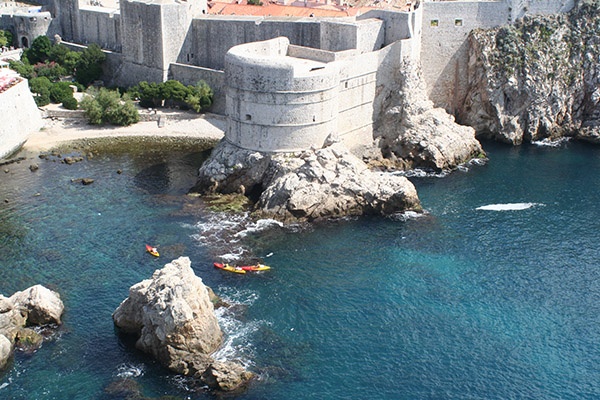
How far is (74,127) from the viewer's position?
67438 millimetres

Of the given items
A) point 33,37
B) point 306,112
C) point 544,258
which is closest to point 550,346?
point 544,258

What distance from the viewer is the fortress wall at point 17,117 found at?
198 ft

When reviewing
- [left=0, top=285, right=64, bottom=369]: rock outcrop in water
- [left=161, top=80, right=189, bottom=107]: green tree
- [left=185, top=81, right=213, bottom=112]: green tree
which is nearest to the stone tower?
[left=161, top=80, right=189, bottom=107]: green tree

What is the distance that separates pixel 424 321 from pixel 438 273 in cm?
535

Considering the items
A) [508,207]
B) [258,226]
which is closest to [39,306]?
[258,226]

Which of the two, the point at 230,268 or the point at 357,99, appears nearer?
the point at 230,268

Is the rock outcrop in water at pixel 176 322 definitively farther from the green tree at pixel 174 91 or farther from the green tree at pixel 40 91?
the green tree at pixel 40 91

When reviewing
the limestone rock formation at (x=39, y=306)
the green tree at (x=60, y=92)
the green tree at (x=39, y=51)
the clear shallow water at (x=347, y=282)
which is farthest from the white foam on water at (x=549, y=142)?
the green tree at (x=39, y=51)

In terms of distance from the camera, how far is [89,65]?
75812mm

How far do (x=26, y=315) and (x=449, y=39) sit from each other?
137 ft

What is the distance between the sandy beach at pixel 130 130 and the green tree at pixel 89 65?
321 inches

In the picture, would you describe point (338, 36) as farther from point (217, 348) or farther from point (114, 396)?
point (114, 396)

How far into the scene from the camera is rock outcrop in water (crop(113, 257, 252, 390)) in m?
35.2

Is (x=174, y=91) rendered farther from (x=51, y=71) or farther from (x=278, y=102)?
(x=278, y=102)
